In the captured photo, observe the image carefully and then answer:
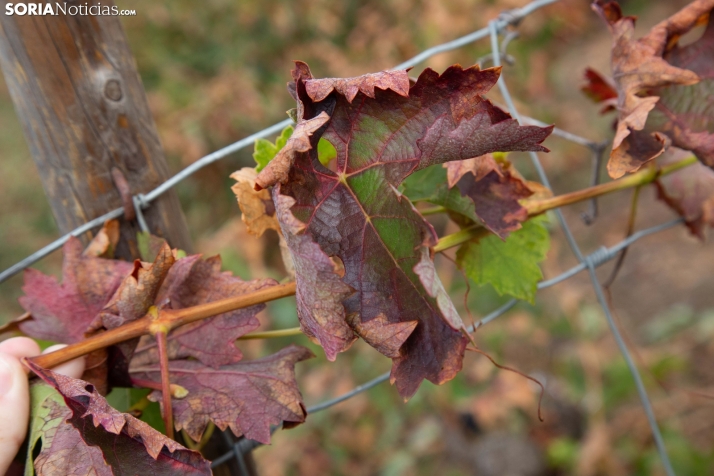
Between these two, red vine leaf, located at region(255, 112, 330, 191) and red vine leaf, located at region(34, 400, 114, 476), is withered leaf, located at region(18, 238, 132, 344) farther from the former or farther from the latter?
red vine leaf, located at region(255, 112, 330, 191)

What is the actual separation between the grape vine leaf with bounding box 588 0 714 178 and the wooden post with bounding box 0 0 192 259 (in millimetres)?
637

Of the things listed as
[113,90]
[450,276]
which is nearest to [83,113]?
[113,90]

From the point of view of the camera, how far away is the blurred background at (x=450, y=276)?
88.2 inches

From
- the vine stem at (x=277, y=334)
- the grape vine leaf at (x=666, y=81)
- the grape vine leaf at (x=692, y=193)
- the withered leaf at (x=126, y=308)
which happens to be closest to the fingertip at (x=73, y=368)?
the withered leaf at (x=126, y=308)

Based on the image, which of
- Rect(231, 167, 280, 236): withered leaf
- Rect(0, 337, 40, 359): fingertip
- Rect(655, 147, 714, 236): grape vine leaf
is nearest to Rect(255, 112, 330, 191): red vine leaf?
Rect(231, 167, 280, 236): withered leaf

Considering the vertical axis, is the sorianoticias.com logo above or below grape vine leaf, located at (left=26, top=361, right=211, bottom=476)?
above

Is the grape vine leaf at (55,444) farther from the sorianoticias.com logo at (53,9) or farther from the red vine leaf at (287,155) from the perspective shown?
the sorianoticias.com logo at (53,9)

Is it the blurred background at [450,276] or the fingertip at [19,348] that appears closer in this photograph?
the fingertip at [19,348]

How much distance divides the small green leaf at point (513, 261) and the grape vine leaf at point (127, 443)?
400mm

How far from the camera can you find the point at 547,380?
102 inches

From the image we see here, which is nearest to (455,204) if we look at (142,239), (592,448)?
(142,239)

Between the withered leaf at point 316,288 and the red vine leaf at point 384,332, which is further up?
the withered leaf at point 316,288

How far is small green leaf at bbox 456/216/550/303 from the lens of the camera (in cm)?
73

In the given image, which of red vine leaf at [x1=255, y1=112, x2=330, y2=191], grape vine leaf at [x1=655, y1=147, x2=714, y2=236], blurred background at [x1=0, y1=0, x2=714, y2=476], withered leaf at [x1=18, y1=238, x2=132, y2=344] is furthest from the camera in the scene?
blurred background at [x1=0, y1=0, x2=714, y2=476]
